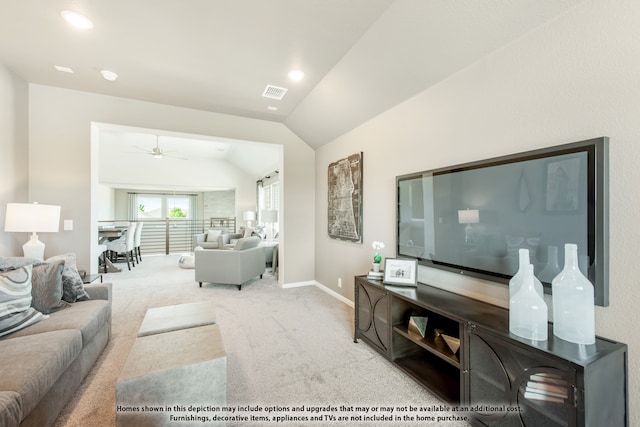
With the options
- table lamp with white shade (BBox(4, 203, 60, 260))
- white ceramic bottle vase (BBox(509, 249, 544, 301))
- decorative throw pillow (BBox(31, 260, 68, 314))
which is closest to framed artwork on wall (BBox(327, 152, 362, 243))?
white ceramic bottle vase (BBox(509, 249, 544, 301))

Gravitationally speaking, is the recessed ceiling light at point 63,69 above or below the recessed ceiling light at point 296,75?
above

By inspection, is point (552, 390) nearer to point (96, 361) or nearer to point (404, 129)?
point (404, 129)

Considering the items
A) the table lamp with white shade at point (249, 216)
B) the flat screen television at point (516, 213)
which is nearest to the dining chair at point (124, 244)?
the table lamp with white shade at point (249, 216)

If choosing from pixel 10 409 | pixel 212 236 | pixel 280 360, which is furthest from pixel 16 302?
pixel 212 236

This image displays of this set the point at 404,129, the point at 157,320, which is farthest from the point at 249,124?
the point at 157,320

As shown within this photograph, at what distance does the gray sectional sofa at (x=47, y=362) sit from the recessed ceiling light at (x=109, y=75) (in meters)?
2.41

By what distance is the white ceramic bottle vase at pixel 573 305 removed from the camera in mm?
1246

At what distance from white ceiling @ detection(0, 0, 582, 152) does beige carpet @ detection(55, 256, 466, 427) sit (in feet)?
8.23

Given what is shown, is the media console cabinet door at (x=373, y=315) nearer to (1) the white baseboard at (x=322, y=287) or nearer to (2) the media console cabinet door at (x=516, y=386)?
(2) the media console cabinet door at (x=516, y=386)

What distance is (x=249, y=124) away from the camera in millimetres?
4227

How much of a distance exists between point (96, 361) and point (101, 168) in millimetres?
7268

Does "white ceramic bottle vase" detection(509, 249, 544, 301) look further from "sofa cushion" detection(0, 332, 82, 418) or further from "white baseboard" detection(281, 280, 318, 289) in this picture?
"white baseboard" detection(281, 280, 318, 289)

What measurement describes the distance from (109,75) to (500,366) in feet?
14.2

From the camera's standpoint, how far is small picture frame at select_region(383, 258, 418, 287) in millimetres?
2275
